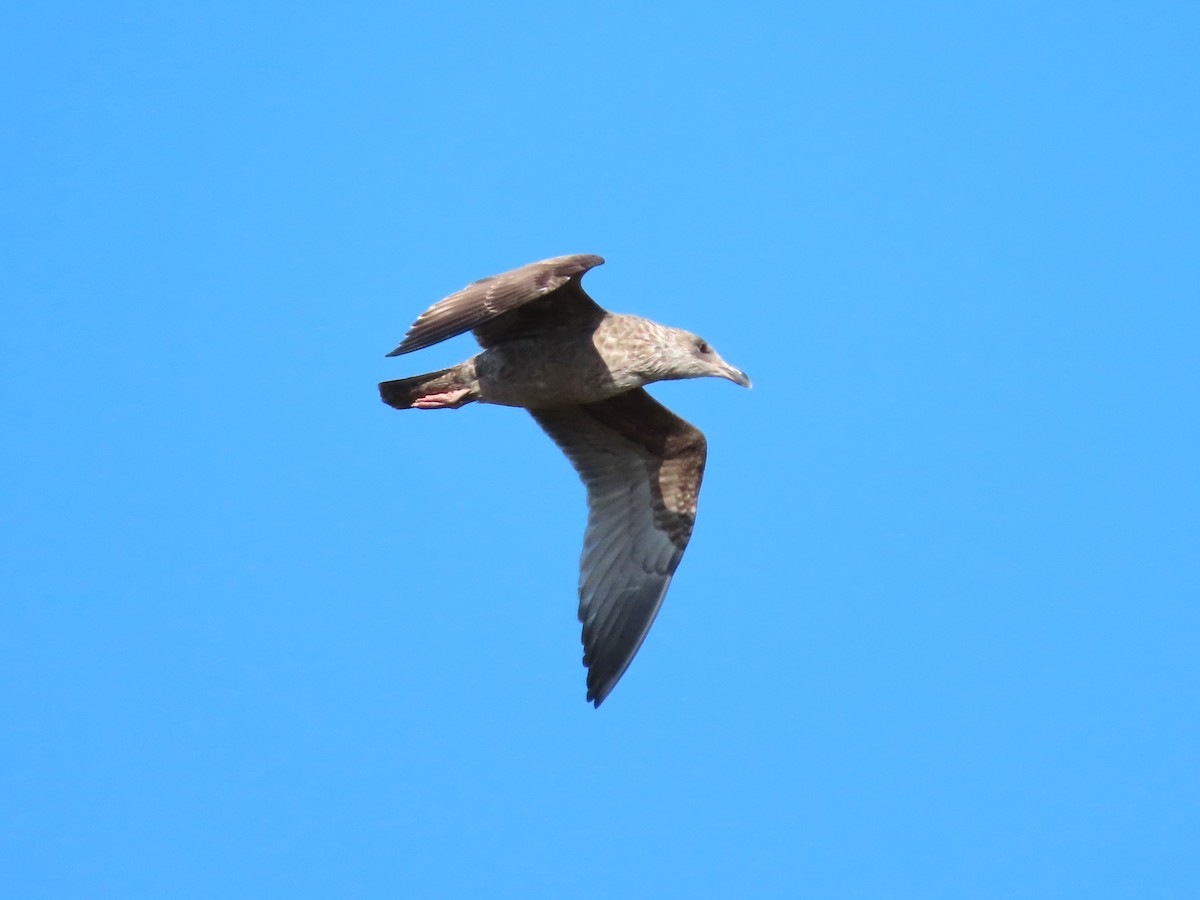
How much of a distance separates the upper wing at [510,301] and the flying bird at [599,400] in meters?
0.01

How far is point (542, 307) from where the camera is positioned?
10.5m

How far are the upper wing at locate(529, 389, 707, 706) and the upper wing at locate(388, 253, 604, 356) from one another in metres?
1.28

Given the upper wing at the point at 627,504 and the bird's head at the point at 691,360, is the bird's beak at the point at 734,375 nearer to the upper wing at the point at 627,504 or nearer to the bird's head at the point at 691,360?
the bird's head at the point at 691,360

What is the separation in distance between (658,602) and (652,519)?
25.6 inches

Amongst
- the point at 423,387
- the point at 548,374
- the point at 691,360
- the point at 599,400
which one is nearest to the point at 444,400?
the point at 423,387

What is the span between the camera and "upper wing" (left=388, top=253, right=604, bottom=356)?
367 inches

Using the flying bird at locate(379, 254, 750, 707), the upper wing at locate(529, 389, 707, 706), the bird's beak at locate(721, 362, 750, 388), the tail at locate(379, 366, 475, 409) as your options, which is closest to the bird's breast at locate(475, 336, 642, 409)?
the flying bird at locate(379, 254, 750, 707)

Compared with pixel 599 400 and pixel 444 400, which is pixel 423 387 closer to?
pixel 444 400

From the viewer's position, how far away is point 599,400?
11.4 meters

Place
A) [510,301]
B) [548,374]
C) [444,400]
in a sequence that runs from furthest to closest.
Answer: [444,400]
[548,374]
[510,301]

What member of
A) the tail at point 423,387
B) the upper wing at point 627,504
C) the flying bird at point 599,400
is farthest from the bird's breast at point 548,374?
the upper wing at point 627,504

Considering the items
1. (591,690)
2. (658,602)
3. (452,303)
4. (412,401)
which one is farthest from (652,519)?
(452,303)

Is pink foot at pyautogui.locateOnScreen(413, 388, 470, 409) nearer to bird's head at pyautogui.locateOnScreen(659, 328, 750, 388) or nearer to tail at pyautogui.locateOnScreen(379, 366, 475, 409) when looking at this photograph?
tail at pyautogui.locateOnScreen(379, 366, 475, 409)

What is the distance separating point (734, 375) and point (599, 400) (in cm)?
107
